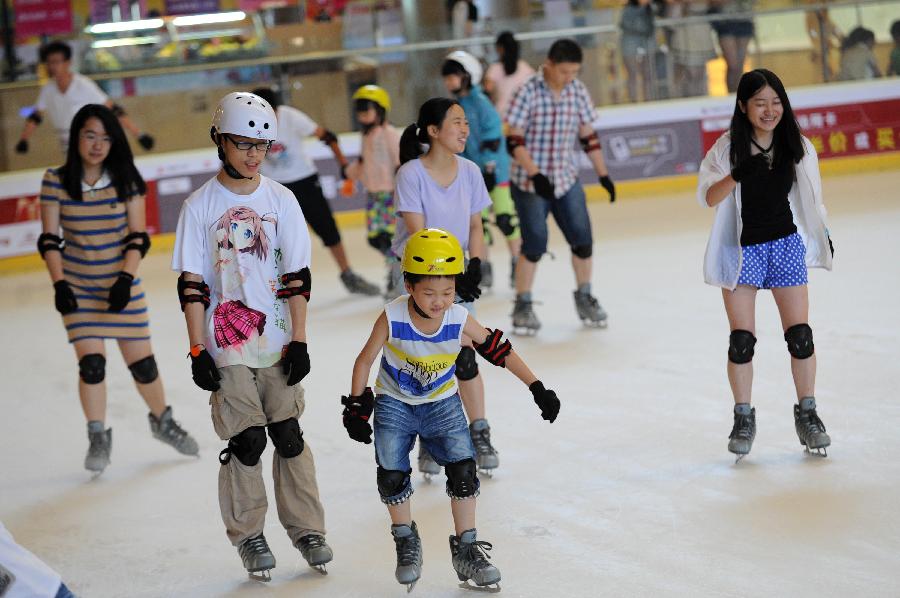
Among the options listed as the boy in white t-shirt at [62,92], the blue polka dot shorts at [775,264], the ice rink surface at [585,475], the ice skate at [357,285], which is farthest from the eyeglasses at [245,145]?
the boy in white t-shirt at [62,92]

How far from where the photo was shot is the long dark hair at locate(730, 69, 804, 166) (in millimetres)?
4008

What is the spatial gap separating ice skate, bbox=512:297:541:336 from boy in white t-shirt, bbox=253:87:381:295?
1.72 metres

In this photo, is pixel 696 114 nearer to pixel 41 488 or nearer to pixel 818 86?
pixel 818 86

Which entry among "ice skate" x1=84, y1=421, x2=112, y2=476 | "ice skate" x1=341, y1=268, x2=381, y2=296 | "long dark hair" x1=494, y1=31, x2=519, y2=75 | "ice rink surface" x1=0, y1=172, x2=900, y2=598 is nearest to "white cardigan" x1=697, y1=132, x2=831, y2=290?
"ice rink surface" x1=0, y1=172, x2=900, y2=598

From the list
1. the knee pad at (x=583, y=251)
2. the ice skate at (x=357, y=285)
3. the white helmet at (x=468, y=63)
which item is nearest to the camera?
the knee pad at (x=583, y=251)

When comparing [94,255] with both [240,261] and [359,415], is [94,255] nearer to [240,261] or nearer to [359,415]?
[240,261]

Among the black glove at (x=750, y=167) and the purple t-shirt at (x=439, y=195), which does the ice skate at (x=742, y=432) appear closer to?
the black glove at (x=750, y=167)

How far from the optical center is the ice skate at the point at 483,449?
427 centimetres

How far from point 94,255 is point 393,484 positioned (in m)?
1.80

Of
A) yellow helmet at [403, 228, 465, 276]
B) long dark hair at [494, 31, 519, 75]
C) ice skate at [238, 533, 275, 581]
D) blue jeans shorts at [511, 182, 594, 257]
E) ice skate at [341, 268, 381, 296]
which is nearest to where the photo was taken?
yellow helmet at [403, 228, 465, 276]

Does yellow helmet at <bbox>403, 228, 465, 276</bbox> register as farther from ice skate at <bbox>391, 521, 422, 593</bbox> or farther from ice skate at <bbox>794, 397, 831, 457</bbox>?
ice skate at <bbox>794, 397, 831, 457</bbox>

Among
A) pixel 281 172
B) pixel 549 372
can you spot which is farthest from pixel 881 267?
pixel 281 172

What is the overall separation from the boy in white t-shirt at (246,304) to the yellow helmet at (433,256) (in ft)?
1.34

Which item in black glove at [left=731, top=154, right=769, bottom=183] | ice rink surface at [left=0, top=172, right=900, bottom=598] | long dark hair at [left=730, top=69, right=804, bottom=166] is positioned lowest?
ice rink surface at [left=0, top=172, right=900, bottom=598]
